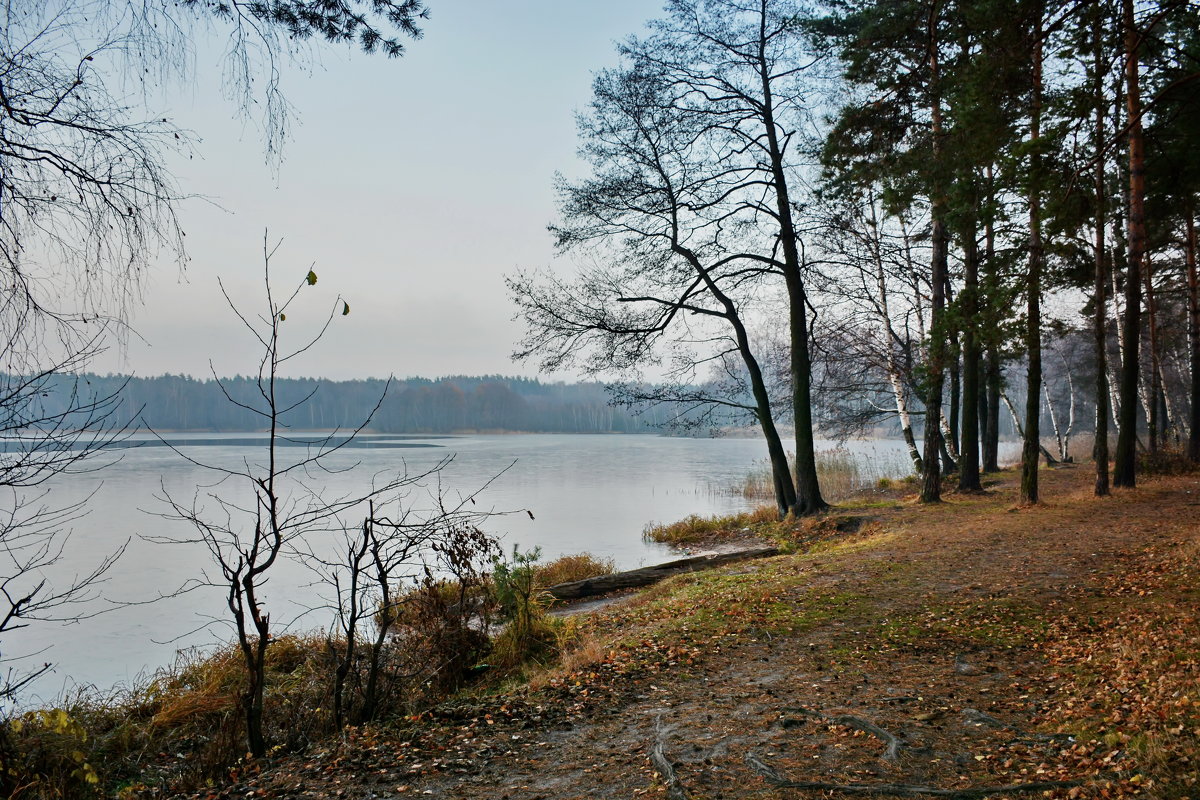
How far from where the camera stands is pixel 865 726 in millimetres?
3826

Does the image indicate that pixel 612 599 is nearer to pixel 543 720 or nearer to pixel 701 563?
pixel 701 563

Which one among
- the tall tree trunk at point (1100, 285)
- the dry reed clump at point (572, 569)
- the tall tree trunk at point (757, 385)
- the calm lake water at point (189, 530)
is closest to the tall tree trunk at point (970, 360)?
the tall tree trunk at point (1100, 285)

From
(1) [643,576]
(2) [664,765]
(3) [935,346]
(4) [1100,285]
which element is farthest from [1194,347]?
(2) [664,765]

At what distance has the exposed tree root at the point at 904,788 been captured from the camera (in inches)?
116

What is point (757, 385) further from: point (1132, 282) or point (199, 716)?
point (199, 716)

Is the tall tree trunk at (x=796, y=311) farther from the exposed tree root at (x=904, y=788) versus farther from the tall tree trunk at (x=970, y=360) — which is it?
the exposed tree root at (x=904, y=788)

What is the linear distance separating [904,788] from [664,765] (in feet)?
3.55

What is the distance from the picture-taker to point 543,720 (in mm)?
4480

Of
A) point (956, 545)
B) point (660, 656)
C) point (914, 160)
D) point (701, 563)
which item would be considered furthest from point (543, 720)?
point (914, 160)

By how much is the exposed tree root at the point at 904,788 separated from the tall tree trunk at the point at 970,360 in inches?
373

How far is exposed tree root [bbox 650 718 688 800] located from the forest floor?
14 millimetres

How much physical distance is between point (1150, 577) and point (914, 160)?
7.07 meters

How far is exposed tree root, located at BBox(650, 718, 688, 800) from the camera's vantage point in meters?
3.25

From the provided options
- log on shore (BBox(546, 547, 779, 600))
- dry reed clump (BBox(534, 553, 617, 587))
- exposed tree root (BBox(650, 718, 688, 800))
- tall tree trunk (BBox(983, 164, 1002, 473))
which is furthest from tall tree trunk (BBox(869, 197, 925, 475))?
exposed tree root (BBox(650, 718, 688, 800))
